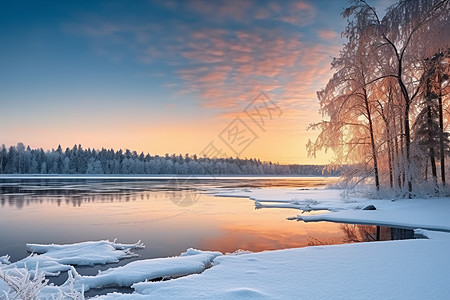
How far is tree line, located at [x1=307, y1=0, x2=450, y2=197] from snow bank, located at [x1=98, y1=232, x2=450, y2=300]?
10.6 metres

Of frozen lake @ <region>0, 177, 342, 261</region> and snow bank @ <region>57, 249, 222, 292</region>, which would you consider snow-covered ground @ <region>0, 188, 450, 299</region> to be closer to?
snow bank @ <region>57, 249, 222, 292</region>

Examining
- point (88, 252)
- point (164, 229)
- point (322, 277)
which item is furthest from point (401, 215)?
point (88, 252)

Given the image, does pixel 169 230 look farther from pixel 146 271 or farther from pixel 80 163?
pixel 80 163

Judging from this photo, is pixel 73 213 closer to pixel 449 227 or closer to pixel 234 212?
pixel 234 212

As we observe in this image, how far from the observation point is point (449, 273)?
17.9 ft

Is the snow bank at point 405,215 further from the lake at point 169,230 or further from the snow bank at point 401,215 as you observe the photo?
the lake at point 169,230

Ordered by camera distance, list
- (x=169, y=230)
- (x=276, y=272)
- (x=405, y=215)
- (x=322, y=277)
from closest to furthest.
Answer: (x=322, y=277) < (x=276, y=272) < (x=169, y=230) < (x=405, y=215)

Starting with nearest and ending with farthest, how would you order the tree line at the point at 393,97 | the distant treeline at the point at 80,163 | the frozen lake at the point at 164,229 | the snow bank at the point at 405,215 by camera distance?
the frozen lake at the point at 164,229, the snow bank at the point at 405,215, the tree line at the point at 393,97, the distant treeline at the point at 80,163

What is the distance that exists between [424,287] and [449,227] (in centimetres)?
727

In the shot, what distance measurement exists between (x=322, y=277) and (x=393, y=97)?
16.3m

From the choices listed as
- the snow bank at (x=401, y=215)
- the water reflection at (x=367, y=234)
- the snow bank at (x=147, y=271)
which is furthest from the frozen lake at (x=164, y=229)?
the snow bank at (x=401, y=215)

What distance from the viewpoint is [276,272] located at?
19.8 ft

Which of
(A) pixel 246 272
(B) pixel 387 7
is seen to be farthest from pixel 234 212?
(B) pixel 387 7

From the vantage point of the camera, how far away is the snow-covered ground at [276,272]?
4879 millimetres
